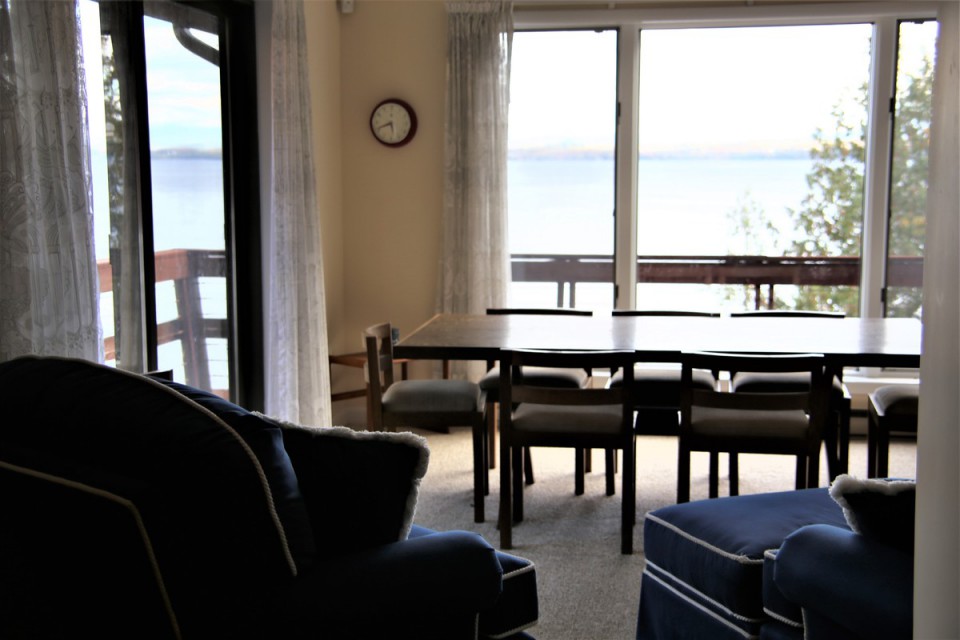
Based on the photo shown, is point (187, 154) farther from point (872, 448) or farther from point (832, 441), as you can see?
point (872, 448)

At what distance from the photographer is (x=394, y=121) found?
18.7 ft

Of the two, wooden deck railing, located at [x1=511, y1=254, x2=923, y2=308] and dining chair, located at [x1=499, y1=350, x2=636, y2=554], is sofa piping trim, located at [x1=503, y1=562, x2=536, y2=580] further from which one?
wooden deck railing, located at [x1=511, y1=254, x2=923, y2=308]

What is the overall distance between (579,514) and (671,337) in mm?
831

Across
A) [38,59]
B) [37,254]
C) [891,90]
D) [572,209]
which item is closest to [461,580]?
[37,254]

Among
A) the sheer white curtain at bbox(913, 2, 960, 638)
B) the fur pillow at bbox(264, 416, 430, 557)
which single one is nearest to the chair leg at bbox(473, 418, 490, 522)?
the fur pillow at bbox(264, 416, 430, 557)

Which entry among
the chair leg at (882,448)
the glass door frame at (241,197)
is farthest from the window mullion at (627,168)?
the chair leg at (882,448)

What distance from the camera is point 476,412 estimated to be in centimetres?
394

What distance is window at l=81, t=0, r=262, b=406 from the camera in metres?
3.70

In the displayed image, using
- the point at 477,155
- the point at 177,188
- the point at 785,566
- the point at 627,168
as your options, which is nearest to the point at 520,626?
the point at 785,566

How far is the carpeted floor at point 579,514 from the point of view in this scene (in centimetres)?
307

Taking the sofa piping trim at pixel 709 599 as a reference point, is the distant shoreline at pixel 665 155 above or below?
above

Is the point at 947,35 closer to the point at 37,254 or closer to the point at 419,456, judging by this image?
the point at 419,456

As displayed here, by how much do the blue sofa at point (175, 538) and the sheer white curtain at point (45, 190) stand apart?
103 cm

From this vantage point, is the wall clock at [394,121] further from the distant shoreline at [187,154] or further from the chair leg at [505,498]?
the chair leg at [505,498]
